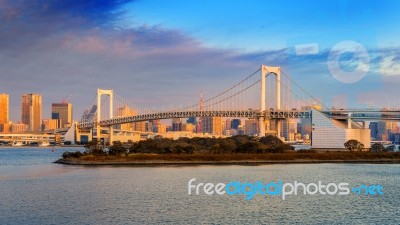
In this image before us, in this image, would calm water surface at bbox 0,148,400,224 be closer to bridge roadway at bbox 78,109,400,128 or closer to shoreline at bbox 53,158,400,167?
shoreline at bbox 53,158,400,167

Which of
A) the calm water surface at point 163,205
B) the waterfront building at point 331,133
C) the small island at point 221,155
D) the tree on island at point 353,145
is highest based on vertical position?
the waterfront building at point 331,133

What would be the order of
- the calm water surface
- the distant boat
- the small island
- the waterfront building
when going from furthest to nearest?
the distant boat
the waterfront building
the small island
the calm water surface

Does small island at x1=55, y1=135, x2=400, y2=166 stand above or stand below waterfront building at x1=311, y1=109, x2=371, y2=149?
below

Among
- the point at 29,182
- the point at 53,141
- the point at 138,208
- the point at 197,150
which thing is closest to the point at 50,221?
the point at 138,208

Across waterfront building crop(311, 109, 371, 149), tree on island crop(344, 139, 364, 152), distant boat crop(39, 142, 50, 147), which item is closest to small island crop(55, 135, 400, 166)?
tree on island crop(344, 139, 364, 152)

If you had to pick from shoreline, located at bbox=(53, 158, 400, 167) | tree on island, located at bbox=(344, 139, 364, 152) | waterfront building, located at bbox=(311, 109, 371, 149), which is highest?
waterfront building, located at bbox=(311, 109, 371, 149)

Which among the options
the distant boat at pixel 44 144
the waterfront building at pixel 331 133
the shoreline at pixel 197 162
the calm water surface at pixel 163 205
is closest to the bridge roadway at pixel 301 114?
the waterfront building at pixel 331 133

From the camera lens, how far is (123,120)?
68062 mm

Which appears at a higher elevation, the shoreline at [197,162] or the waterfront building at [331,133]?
the waterfront building at [331,133]
